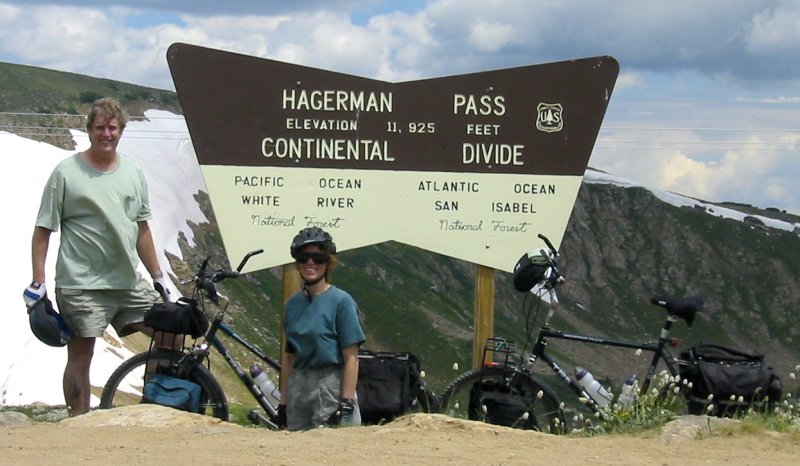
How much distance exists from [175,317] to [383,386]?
1626 mm

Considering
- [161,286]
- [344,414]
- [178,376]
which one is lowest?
[344,414]

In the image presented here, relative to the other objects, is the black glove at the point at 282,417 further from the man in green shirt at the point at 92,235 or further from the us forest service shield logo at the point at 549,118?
the us forest service shield logo at the point at 549,118

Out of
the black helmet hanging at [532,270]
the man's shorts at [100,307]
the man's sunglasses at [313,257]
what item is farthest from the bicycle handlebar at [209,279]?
the black helmet hanging at [532,270]

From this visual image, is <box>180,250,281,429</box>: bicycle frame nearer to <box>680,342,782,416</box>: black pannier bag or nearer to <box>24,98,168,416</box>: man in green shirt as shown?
<box>24,98,168,416</box>: man in green shirt

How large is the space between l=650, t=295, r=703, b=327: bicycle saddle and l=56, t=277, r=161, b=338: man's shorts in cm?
400

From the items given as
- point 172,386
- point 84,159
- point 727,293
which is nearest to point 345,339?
point 172,386

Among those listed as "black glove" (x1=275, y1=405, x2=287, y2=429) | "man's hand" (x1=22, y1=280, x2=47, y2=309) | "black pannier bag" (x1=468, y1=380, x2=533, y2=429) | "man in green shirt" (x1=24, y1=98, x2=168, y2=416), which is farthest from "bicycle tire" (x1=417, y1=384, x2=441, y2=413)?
"man's hand" (x1=22, y1=280, x2=47, y2=309)

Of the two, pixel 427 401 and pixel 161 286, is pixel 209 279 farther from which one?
pixel 427 401

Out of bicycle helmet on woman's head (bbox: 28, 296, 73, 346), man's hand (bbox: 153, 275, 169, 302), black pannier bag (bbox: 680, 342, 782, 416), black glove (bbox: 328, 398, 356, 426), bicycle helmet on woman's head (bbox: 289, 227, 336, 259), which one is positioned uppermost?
bicycle helmet on woman's head (bbox: 289, 227, 336, 259)

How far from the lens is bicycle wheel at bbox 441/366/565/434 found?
9766 millimetres

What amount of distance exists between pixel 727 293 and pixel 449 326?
195 ft

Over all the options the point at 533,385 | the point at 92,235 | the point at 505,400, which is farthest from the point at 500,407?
the point at 92,235

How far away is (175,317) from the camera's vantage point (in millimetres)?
9172

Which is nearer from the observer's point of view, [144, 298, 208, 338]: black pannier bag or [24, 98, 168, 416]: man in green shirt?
[24, 98, 168, 416]: man in green shirt
